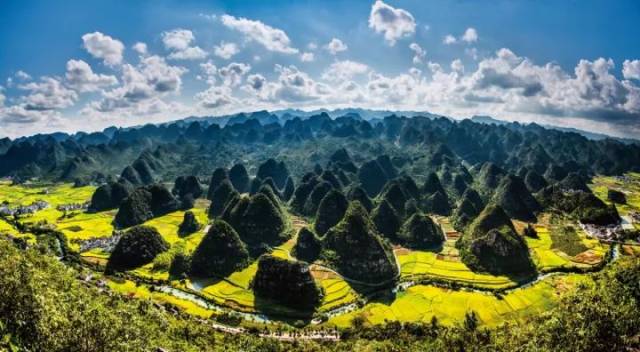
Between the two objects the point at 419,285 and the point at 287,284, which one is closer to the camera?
the point at 287,284

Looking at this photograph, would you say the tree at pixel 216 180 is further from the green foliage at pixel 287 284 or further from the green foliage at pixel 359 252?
the green foliage at pixel 287 284

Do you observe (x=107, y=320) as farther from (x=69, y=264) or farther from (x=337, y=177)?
(x=337, y=177)

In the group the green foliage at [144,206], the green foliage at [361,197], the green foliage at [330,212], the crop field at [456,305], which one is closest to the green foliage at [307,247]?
the green foliage at [330,212]

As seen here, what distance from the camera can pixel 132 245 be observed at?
76625 millimetres

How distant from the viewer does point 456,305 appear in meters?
59.8

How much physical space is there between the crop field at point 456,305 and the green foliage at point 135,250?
44.0 m

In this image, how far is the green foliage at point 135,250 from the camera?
247ft

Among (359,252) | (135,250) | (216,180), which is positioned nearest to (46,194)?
(216,180)

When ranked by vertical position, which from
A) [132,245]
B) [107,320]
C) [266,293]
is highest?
[107,320]

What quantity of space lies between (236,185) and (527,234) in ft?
371

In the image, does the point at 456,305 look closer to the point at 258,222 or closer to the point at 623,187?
the point at 258,222

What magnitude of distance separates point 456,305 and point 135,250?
6255 centimetres

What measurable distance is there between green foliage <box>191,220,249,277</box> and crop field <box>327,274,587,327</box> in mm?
26674

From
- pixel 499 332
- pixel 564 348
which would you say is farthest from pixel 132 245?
pixel 564 348
